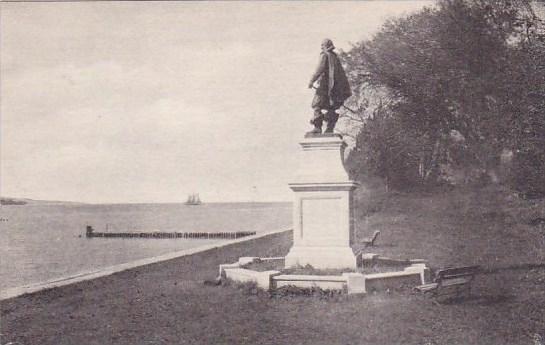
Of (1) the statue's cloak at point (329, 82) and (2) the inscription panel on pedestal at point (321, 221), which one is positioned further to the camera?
(1) the statue's cloak at point (329, 82)

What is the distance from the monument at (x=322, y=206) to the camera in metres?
12.3

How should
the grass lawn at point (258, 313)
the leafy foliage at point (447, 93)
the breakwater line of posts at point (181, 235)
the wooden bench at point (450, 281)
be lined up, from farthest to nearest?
the breakwater line of posts at point (181, 235) → the leafy foliage at point (447, 93) → the wooden bench at point (450, 281) → the grass lawn at point (258, 313)

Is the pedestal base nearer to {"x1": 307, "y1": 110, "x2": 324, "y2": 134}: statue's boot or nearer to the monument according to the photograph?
the monument

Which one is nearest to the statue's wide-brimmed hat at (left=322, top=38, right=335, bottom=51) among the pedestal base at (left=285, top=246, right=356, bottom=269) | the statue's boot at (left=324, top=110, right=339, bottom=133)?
the statue's boot at (left=324, top=110, right=339, bottom=133)

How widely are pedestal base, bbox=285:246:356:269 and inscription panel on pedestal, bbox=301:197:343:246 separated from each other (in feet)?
0.49

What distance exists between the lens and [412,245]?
20688mm

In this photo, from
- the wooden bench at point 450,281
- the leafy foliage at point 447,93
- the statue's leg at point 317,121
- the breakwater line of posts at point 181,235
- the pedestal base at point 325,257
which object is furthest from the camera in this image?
the breakwater line of posts at point 181,235

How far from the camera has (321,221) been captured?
1237cm

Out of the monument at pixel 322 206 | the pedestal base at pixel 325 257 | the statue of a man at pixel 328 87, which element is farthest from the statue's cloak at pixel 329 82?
the pedestal base at pixel 325 257

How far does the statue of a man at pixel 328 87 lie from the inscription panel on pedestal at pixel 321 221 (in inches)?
67.5

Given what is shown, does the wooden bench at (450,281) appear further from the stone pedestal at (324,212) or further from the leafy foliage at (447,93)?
the leafy foliage at (447,93)

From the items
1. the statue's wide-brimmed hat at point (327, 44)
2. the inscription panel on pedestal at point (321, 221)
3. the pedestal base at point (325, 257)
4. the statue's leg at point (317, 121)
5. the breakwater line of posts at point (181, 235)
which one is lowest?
the breakwater line of posts at point (181, 235)

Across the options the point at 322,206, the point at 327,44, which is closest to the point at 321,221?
the point at 322,206

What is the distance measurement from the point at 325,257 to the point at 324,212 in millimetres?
964
